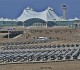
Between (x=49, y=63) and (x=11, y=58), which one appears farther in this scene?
(x=11, y=58)

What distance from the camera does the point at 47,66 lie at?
42.3 m

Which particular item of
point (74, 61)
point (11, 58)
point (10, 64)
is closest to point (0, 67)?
point (10, 64)

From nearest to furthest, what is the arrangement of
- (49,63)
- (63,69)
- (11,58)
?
(63,69) < (49,63) < (11,58)

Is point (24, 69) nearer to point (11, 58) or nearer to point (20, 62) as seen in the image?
point (20, 62)

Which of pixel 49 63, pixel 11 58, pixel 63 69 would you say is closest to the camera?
pixel 63 69

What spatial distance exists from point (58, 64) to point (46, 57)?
18.0ft

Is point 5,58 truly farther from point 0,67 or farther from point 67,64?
point 67,64

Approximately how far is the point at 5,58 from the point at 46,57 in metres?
5.31

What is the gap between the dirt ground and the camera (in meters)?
41.5

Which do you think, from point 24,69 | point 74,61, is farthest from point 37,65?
point 74,61

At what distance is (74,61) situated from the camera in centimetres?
4475

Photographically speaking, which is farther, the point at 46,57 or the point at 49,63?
the point at 46,57

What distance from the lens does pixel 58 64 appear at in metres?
43.1

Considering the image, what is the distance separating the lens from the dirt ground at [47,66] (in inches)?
1634
